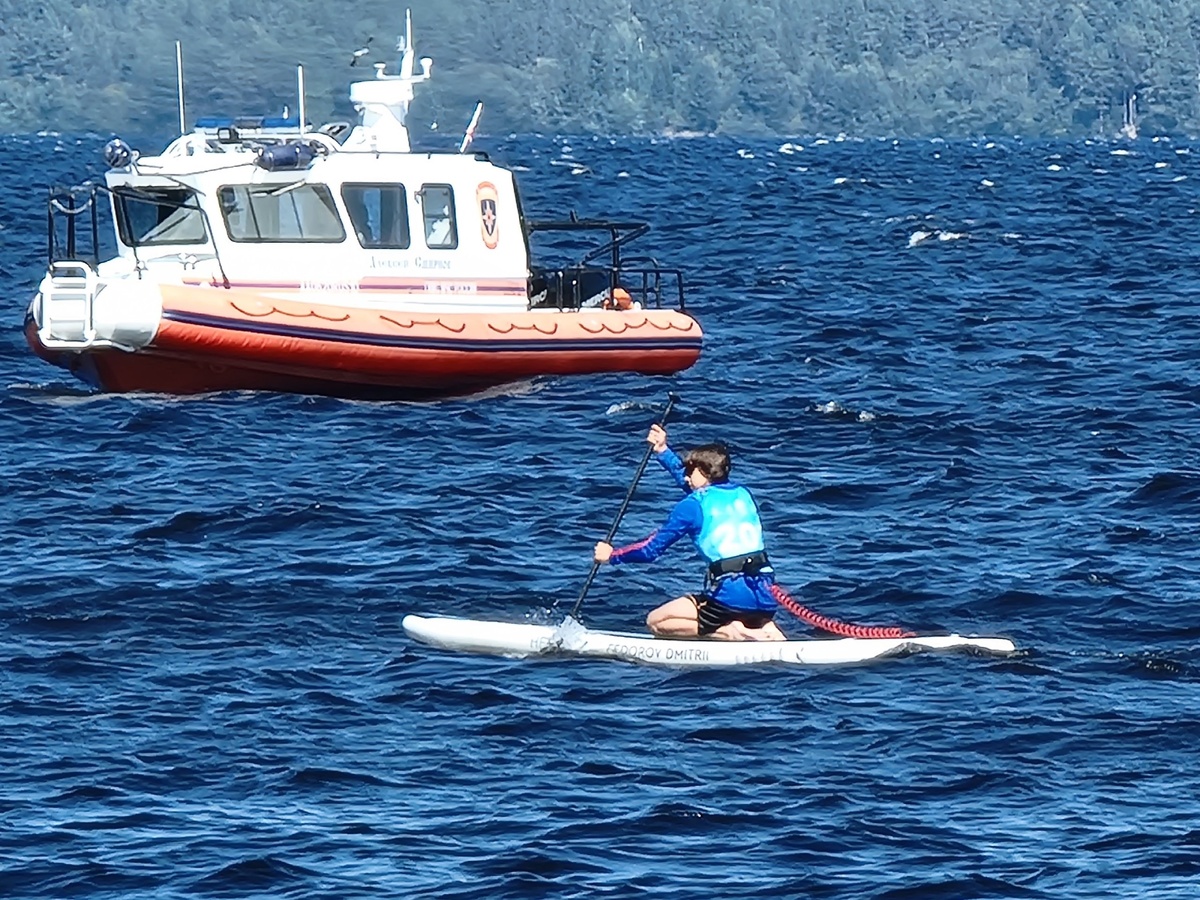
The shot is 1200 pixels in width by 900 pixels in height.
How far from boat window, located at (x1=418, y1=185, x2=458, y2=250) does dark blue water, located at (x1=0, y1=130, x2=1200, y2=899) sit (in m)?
1.72

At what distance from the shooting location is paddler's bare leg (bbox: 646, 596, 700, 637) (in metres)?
16.7

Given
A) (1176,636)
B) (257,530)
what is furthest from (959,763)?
(257,530)

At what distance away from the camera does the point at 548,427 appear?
999 inches

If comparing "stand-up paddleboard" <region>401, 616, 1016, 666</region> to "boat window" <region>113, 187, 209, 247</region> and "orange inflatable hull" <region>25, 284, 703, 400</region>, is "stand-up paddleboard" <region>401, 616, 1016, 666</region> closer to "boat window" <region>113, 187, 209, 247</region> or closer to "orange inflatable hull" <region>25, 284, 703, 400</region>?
"orange inflatable hull" <region>25, 284, 703, 400</region>

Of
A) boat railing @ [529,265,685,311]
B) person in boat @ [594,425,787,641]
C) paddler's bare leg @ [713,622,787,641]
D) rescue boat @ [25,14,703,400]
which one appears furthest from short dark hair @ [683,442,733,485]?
boat railing @ [529,265,685,311]

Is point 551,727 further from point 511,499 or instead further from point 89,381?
point 89,381

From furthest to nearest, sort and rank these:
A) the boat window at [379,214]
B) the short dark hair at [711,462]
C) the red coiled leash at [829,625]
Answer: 1. the boat window at [379,214]
2. the short dark hair at [711,462]
3. the red coiled leash at [829,625]

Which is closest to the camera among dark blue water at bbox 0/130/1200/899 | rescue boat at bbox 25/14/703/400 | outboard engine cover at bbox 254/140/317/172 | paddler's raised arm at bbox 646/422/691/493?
dark blue water at bbox 0/130/1200/899

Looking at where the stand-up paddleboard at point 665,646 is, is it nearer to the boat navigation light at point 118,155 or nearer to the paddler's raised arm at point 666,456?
the paddler's raised arm at point 666,456

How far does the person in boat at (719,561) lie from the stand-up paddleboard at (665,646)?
0.32 meters

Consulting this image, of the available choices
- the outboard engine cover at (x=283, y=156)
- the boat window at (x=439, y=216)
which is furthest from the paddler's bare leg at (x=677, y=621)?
the boat window at (x=439, y=216)

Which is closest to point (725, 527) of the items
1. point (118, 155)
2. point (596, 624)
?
point (596, 624)

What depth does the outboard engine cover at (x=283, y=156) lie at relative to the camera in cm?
2612

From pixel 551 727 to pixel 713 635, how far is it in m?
2.22
